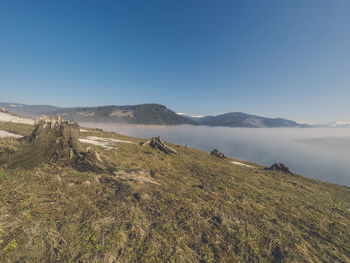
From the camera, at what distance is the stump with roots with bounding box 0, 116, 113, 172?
555 centimetres

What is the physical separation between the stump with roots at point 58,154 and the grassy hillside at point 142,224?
1.53 feet

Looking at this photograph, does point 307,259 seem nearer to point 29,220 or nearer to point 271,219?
point 271,219

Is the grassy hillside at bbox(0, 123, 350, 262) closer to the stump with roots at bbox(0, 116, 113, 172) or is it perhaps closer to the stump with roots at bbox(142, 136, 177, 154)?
the stump with roots at bbox(0, 116, 113, 172)

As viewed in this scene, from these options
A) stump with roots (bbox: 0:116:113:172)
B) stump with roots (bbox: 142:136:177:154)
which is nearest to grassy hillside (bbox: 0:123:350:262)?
stump with roots (bbox: 0:116:113:172)

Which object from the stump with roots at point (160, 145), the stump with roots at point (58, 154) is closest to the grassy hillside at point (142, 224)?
the stump with roots at point (58, 154)

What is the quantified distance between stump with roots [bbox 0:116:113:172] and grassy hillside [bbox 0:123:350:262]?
465 mm

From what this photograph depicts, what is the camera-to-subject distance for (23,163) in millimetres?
5371

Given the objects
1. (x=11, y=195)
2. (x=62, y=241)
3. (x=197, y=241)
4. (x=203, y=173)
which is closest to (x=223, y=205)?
(x=197, y=241)

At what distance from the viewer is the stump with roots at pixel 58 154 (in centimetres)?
555

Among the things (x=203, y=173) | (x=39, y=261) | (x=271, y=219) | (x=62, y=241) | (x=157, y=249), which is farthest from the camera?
(x=203, y=173)

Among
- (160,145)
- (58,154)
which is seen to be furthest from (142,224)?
(160,145)

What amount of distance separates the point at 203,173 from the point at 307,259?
583cm

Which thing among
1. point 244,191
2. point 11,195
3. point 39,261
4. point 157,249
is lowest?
point 244,191

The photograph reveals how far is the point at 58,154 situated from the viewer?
6.20 m
